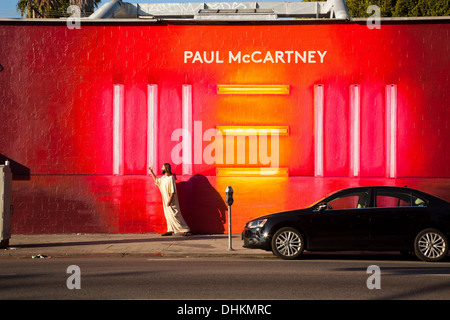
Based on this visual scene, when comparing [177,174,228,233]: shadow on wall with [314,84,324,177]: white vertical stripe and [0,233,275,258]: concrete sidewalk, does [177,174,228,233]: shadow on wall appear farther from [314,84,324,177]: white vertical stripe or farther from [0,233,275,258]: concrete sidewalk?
[314,84,324,177]: white vertical stripe

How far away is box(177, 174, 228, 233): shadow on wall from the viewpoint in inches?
690

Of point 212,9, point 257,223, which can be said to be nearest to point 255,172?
point 257,223

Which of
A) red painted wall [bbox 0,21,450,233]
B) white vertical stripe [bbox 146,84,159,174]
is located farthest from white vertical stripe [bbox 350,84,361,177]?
→ white vertical stripe [bbox 146,84,159,174]

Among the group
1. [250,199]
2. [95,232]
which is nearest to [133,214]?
[95,232]

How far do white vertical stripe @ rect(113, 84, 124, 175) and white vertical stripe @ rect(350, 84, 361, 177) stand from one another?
7000 mm

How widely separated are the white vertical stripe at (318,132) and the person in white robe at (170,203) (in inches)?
169

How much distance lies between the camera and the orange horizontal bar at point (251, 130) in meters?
17.6

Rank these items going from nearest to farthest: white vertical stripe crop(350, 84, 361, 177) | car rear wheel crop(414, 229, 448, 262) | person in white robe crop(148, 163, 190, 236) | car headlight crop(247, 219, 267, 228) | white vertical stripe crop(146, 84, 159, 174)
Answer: car rear wheel crop(414, 229, 448, 262)
car headlight crop(247, 219, 267, 228)
person in white robe crop(148, 163, 190, 236)
white vertical stripe crop(350, 84, 361, 177)
white vertical stripe crop(146, 84, 159, 174)

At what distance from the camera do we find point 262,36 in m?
17.8

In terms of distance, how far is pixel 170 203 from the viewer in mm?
16828

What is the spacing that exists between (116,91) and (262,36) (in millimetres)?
4814

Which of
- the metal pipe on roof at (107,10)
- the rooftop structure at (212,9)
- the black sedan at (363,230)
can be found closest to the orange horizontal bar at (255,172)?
the black sedan at (363,230)

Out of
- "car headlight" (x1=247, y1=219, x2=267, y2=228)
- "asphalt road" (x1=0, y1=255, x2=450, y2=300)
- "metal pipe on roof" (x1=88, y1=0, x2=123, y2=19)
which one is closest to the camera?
"asphalt road" (x1=0, y1=255, x2=450, y2=300)

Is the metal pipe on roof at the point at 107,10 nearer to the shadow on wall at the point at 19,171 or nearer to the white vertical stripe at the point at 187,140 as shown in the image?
the white vertical stripe at the point at 187,140
